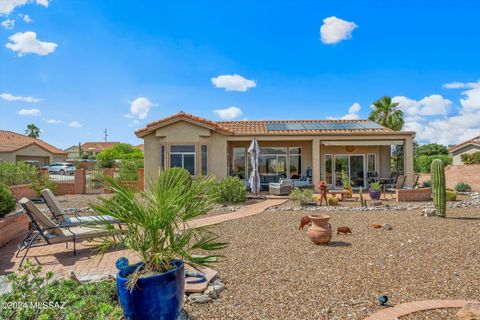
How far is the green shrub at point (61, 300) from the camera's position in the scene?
12.3ft

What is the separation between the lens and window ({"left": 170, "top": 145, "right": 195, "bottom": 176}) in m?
20.8

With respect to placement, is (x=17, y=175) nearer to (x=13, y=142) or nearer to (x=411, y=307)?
(x=411, y=307)

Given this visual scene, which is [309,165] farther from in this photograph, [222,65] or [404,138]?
[222,65]

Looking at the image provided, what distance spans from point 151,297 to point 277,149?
71.1ft

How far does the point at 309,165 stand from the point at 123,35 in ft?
53.1

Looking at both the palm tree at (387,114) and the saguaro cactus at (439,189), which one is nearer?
the saguaro cactus at (439,189)

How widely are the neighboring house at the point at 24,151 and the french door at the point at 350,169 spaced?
48.0m

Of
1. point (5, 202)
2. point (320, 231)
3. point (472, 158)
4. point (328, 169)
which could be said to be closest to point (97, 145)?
point (328, 169)

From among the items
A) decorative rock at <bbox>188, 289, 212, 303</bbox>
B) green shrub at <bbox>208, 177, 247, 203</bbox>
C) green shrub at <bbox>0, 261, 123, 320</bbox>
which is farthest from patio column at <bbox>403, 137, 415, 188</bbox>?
green shrub at <bbox>0, 261, 123, 320</bbox>

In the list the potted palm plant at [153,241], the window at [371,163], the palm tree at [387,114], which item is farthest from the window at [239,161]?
the palm tree at [387,114]

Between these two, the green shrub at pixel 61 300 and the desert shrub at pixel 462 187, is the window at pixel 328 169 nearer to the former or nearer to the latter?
the desert shrub at pixel 462 187

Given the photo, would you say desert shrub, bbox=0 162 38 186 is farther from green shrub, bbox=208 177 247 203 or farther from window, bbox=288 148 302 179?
window, bbox=288 148 302 179

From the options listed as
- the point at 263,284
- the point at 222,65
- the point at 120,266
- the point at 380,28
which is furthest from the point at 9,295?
the point at 380,28

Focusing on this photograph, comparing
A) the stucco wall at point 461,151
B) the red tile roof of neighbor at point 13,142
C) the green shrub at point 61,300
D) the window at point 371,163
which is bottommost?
the green shrub at point 61,300
